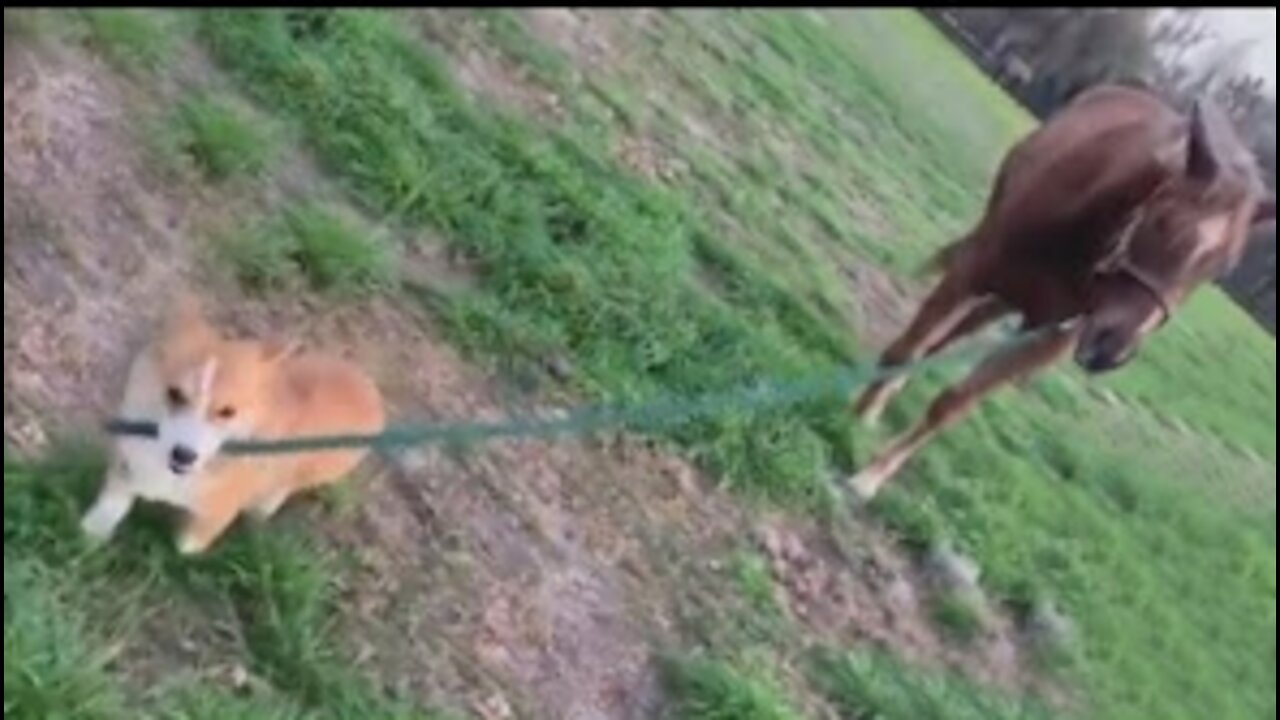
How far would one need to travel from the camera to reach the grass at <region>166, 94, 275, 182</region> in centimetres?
516

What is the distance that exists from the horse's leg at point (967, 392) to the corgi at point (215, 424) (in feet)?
9.06

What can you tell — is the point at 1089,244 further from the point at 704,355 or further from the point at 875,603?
the point at 875,603

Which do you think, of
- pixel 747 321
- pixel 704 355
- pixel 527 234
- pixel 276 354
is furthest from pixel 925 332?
pixel 276 354

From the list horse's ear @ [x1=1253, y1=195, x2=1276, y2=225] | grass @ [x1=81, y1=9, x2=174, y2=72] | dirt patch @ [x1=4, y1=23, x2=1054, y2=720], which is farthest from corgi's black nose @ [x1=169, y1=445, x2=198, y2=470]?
horse's ear @ [x1=1253, y1=195, x2=1276, y2=225]

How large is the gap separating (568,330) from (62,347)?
75.2 inches

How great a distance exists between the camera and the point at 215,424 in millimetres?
3496

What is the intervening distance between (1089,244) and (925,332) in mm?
807

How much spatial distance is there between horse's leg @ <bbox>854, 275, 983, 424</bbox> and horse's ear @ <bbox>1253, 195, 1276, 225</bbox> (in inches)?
39.3

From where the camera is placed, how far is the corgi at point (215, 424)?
348 centimetres

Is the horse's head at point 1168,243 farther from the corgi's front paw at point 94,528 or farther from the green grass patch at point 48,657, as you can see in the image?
the green grass patch at point 48,657

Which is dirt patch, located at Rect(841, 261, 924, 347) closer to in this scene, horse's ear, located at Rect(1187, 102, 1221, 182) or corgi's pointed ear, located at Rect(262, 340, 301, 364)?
horse's ear, located at Rect(1187, 102, 1221, 182)

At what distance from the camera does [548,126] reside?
24.2 feet

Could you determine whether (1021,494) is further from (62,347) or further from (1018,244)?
(62,347)

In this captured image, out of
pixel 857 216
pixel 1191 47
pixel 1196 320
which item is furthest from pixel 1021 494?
pixel 1191 47
